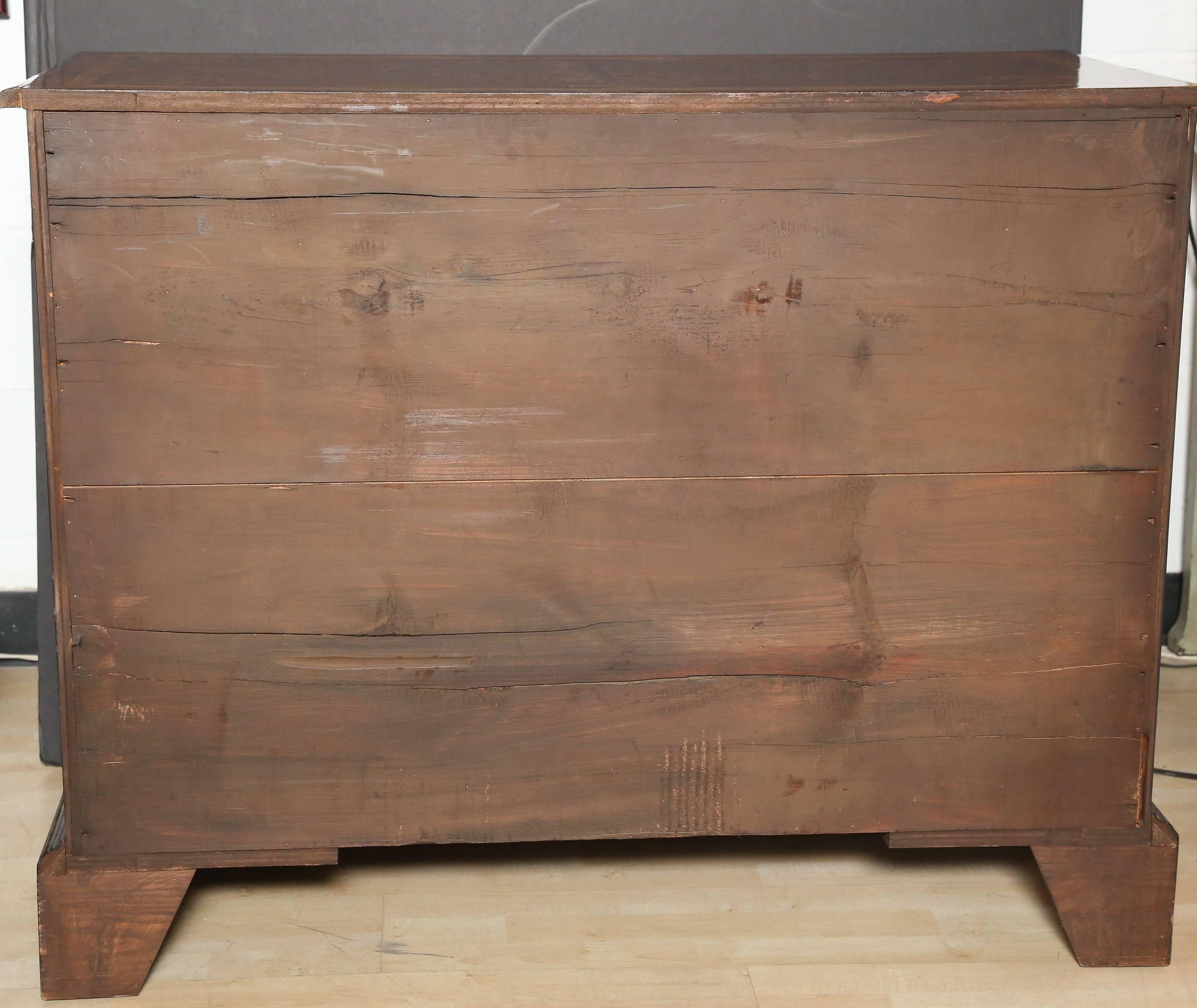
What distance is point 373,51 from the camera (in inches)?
64.1

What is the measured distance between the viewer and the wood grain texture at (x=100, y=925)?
1.19m

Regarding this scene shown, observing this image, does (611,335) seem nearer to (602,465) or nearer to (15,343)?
(602,465)

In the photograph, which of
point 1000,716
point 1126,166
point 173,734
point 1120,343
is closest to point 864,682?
point 1000,716

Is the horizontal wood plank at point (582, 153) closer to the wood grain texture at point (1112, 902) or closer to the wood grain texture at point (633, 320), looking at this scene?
the wood grain texture at point (633, 320)

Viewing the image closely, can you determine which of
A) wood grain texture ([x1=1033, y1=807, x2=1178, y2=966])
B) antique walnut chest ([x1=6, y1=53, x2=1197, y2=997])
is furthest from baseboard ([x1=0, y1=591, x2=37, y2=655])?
wood grain texture ([x1=1033, y1=807, x2=1178, y2=966])

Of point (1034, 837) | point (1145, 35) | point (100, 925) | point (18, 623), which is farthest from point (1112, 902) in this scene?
point (18, 623)

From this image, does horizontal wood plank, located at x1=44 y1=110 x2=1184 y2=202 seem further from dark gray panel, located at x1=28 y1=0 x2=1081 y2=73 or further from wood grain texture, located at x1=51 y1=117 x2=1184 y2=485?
dark gray panel, located at x1=28 y1=0 x2=1081 y2=73

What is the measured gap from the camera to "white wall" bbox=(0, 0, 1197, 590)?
1708 mm

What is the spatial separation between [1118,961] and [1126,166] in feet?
2.73

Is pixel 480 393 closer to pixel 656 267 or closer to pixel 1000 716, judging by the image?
pixel 656 267

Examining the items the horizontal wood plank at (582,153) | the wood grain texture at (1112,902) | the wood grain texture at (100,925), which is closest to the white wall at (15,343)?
the horizontal wood plank at (582,153)

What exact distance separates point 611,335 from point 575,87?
249 millimetres

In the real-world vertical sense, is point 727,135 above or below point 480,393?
above

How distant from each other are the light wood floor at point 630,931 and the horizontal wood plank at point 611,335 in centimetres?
53
